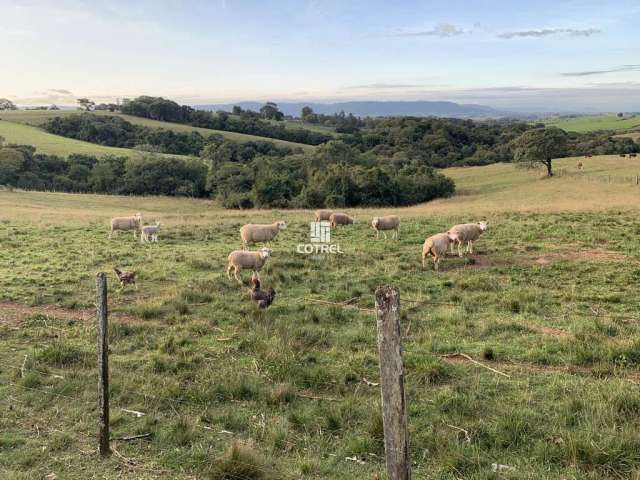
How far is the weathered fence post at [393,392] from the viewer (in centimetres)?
411

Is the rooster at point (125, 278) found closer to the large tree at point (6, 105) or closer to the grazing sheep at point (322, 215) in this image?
the grazing sheep at point (322, 215)

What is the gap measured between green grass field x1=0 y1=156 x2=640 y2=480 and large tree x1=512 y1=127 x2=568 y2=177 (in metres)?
44.6

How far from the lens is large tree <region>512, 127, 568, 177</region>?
192 feet

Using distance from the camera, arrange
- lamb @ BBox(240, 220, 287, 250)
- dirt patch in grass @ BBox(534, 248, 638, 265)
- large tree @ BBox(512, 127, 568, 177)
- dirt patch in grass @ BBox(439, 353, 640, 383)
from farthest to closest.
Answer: large tree @ BBox(512, 127, 568, 177), lamb @ BBox(240, 220, 287, 250), dirt patch in grass @ BBox(534, 248, 638, 265), dirt patch in grass @ BBox(439, 353, 640, 383)

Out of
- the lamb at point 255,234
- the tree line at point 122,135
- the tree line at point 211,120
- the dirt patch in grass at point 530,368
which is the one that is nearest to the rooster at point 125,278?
the lamb at point 255,234

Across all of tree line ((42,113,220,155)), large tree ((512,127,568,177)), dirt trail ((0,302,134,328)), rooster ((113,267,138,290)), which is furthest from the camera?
tree line ((42,113,220,155))

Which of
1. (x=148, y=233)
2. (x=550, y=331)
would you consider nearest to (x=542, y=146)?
(x=148, y=233)

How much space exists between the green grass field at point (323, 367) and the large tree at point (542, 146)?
44.6 m

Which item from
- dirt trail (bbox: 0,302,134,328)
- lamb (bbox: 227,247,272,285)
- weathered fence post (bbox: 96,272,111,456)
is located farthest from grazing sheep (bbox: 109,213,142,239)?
weathered fence post (bbox: 96,272,111,456)

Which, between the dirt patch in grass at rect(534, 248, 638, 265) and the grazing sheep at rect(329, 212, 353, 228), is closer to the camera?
the dirt patch in grass at rect(534, 248, 638, 265)

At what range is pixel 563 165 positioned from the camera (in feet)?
222

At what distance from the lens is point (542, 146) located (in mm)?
58938

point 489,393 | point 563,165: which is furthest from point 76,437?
point 563,165

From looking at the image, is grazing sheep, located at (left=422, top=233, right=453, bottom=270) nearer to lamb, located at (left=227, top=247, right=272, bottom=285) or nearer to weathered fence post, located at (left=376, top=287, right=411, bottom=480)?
lamb, located at (left=227, top=247, right=272, bottom=285)
